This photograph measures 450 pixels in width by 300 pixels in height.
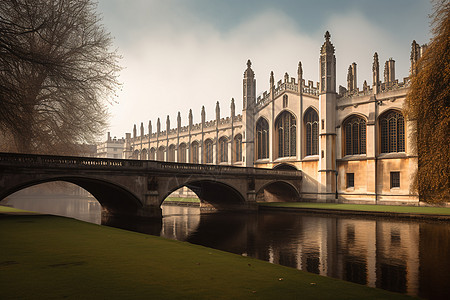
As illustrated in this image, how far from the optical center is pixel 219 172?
38969 millimetres

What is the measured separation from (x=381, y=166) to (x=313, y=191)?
29.2 feet

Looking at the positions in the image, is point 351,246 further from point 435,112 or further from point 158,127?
point 158,127

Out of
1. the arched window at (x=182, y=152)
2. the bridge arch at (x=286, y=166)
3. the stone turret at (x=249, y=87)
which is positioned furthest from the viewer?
the arched window at (x=182, y=152)

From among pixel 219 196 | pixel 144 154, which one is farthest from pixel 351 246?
pixel 144 154

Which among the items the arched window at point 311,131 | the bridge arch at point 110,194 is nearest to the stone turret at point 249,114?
the arched window at point 311,131

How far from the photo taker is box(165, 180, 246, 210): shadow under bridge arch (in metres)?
41.2

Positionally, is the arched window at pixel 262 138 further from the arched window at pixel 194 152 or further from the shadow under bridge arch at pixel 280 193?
the arched window at pixel 194 152

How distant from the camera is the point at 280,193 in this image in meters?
51.5

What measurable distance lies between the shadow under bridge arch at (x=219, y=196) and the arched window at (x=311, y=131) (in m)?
13.7

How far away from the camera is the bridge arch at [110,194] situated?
2858cm

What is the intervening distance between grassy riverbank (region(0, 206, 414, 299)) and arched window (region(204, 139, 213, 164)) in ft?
178

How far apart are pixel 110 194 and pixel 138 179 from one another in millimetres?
4456

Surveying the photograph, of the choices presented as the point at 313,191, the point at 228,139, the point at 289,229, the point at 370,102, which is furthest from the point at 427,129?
the point at 228,139

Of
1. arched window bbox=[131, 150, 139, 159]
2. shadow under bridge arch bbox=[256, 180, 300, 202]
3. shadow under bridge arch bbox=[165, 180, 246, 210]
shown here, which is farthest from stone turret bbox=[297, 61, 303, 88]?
arched window bbox=[131, 150, 139, 159]
